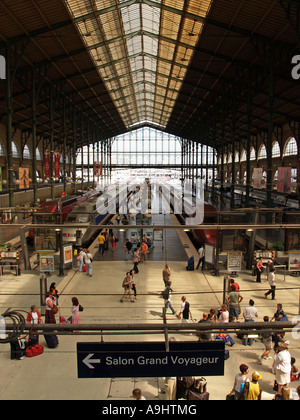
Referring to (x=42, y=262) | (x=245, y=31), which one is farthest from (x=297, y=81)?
(x=42, y=262)

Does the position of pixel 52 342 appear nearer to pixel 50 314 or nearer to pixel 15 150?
pixel 50 314

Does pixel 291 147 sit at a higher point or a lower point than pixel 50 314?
higher

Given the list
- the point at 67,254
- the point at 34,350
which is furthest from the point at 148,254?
the point at 34,350

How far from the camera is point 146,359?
143 inches

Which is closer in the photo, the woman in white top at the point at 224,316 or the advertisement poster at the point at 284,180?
the woman in white top at the point at 224,316

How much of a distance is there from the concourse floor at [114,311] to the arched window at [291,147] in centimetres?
2726

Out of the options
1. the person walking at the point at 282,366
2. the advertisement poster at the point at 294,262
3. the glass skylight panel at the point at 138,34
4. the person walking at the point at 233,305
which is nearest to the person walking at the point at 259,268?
the advertisement poster at the point at 294,262

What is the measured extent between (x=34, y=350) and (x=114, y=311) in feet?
9.72

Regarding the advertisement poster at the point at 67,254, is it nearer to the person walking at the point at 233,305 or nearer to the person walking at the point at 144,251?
the person walking at the point at 144,251

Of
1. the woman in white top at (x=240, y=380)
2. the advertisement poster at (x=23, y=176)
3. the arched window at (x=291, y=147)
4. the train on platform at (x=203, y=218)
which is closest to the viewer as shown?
the woman in white top at (x=240, y=380)

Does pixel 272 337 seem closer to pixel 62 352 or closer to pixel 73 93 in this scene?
pixel 62 352

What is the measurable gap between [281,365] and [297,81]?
935 inches

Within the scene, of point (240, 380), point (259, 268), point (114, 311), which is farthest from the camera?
point (259, 268)

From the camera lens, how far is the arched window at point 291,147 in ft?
134
